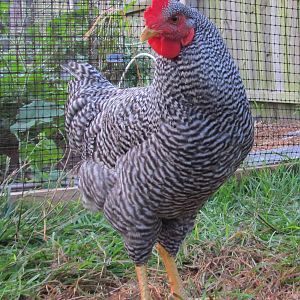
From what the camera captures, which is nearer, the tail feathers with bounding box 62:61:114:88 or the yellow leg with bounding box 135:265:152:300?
the yellow leg with bounding box 135:265:152:300

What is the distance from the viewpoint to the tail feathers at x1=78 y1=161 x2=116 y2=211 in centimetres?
251

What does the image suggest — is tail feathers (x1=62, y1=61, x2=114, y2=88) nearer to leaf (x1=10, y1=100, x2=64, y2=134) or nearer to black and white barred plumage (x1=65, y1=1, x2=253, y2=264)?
black and white barred plumage (x1=65, y1=1, x2=253, y2=264)

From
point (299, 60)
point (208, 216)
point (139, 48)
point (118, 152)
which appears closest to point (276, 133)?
point (299, 60)

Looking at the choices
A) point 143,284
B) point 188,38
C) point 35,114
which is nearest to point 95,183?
point 143,284

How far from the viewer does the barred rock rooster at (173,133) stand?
6.97 feet

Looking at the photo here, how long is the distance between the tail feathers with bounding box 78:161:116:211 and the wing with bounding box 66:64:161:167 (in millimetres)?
44

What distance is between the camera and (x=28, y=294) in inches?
102

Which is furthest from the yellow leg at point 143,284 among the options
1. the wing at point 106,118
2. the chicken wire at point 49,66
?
the chicken wire at point 49,66

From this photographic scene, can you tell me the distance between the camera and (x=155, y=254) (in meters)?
3.10

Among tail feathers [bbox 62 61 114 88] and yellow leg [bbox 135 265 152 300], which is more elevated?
tail feathers [bbox 62 61 114 88]

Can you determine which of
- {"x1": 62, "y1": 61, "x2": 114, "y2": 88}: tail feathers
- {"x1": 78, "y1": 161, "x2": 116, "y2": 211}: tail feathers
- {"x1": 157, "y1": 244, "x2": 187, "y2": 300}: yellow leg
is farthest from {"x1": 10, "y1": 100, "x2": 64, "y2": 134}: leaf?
{"x1": 157, "y1": 244, "x2": 187, "y2": 300}: yellow leg

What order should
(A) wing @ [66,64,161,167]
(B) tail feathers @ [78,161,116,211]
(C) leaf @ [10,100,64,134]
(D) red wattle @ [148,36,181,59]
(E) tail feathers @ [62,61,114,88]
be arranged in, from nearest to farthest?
1. (D) red wattle @ [148,36,181,59]
2. (A) wing @ [66,64,161,167]
3. (B) tail feathers @ [78,161,116,211]
4. (E) tail feathers @ [62,61,114,88]
5. (C) leaf @ [10,100,64,134]

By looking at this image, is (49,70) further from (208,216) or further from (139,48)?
(208,216)

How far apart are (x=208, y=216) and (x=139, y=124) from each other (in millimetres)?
1330
